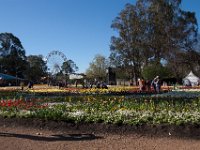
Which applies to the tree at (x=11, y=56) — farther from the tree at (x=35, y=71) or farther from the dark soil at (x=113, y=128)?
the dark soil at (x=113, y=128)

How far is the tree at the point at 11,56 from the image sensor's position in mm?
109188

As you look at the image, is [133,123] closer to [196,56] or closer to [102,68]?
[196,56]

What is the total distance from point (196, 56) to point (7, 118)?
5369 cm

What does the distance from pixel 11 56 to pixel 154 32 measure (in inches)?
2202

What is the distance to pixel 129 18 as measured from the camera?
64.9m

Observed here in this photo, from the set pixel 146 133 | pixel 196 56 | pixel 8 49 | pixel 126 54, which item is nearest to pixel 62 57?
pixel 126 54

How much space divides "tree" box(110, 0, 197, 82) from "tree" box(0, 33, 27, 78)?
162ft

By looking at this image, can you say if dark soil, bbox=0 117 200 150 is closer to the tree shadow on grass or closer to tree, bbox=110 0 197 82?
the tree shadow on grass

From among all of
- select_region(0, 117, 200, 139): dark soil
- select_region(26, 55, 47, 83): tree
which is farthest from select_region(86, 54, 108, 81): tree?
select_region(0, 117, 200, 139): dark soil

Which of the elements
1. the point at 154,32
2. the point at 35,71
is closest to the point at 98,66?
the point at 35,71

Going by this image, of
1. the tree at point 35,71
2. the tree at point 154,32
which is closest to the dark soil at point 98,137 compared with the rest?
the tree at point 154,32

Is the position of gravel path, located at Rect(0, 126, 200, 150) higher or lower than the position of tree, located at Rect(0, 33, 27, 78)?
lower

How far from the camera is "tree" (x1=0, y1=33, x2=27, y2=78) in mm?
109188

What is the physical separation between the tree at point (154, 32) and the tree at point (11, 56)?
162ft
